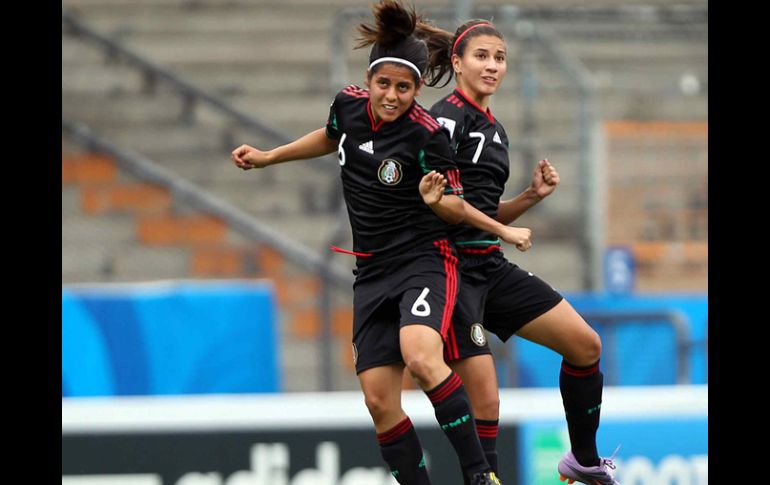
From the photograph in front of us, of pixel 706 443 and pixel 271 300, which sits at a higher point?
pixel 271 300

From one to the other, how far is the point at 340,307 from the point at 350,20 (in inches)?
77.5

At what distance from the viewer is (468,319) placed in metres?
5.21

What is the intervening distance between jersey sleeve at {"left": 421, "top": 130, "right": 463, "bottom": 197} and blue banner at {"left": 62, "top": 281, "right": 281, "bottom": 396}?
338cm

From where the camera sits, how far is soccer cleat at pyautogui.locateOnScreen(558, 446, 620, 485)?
5520 millimetres

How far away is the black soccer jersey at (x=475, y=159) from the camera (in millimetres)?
5227

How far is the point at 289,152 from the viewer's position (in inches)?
211

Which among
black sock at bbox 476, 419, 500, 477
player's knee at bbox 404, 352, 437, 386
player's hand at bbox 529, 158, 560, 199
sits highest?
player's hand at bbox 529, 158, 560, 199

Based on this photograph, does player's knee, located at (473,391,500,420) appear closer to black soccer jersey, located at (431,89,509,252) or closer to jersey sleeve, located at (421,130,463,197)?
black soccer jersey, located at (431,89,509,252)

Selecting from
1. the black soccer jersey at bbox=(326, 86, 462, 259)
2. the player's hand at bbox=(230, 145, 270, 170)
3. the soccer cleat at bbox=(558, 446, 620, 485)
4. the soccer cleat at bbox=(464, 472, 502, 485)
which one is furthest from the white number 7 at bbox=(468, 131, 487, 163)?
the soccer cleat at bbox=(558, 446, 620, 485)

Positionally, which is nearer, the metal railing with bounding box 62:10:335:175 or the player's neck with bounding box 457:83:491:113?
the player's neck with bounding box 457:83:491:113

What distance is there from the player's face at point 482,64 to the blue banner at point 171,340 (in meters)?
3.29

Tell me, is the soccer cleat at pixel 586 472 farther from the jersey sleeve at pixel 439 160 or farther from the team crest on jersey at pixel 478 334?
the jersey sleeve at pixel 439 160

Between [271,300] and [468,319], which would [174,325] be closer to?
[271,300]

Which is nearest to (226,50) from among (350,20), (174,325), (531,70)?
(350,20)
